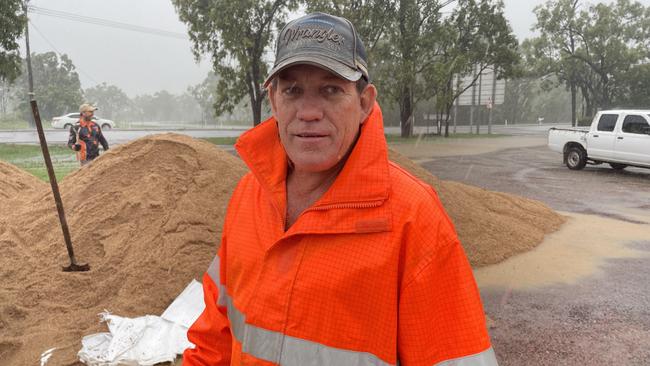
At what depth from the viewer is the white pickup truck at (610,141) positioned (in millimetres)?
12859

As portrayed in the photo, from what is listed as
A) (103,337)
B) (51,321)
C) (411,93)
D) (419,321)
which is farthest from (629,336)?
(411,93)

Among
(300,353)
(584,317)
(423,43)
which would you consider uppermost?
(423,43)

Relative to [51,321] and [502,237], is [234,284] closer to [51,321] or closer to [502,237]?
[51,321]

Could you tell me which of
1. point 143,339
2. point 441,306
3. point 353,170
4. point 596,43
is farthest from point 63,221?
point 596,43

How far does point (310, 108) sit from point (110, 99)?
103840 millimetres

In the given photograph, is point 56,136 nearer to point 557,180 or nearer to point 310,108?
point 557,180

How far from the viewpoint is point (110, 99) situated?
9438 centimetres

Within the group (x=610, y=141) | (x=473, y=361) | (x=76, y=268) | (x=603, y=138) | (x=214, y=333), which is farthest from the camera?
(x=603, y=138)

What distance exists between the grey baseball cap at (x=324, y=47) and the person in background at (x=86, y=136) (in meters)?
8.68

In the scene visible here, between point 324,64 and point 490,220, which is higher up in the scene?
point 324,64

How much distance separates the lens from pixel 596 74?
4100cm

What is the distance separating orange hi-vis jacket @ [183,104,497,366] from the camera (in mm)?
1172

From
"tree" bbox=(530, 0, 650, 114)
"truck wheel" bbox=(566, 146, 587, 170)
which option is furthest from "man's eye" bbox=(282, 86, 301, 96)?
"tree" bbox=(530, 0, 650, 114)

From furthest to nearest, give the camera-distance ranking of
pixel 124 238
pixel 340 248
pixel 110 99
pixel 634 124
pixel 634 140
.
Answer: pixel 110 99 → pixel 634 124 → pixel 634 140 → pixel 124 238 → pixel 340 248
